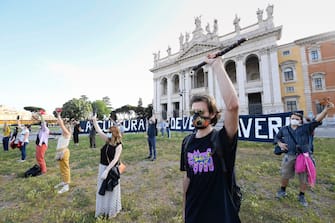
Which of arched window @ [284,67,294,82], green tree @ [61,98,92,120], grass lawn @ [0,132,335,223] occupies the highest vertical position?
arched window @ [284,67,294,82]

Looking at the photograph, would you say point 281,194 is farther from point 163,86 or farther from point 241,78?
point 163,86

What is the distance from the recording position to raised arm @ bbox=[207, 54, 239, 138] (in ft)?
3.64

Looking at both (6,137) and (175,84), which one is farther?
(175,84)

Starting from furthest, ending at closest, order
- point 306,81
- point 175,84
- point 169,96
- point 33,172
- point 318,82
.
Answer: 1. point 175,84
2. point 169,96
3. point 306,81
4. point 318,82
5. point 33,172

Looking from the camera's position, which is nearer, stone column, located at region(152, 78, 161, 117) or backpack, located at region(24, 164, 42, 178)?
backpack, located at region(24, 164, 42, 178)

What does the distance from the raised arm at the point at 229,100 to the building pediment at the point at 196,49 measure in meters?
33.1

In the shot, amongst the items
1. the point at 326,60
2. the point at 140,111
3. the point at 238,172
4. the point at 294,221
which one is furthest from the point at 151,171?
the point at 140,111

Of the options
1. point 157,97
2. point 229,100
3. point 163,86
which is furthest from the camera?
point 163,86

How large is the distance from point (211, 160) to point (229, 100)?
54 centimetres

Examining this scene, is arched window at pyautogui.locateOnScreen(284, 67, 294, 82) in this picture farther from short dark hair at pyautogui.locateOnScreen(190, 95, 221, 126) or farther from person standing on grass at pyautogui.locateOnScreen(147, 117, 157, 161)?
short dark hair at pyautogui.locateOnScreen(190, 95, 221, 126)

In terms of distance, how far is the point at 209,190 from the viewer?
4.43 ft

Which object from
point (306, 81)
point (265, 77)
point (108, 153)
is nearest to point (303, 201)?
point (108, 153)

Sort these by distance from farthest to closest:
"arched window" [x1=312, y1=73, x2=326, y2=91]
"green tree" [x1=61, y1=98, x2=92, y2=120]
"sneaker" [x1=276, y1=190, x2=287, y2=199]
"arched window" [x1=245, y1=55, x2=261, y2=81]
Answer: "green tree" [x1=61, y1=98, x2=92, y2=120]
"arched window" [x1=245, y1=55, x2=261, y2=81]
"arched window" [x1=312, y1=73, x2=326, y2=91]
"sneaker" [x1=276, y1=190, x2=287, y2=199]

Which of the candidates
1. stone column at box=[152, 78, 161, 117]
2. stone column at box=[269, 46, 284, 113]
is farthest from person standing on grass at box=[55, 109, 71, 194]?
stone column at box=[152, 78, 161, 117]
